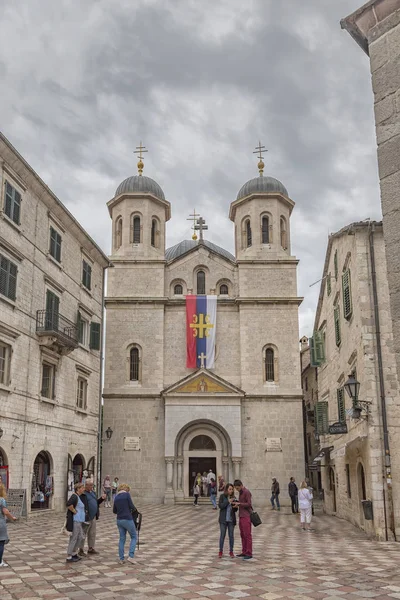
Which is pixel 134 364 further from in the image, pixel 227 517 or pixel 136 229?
pixel 227 517

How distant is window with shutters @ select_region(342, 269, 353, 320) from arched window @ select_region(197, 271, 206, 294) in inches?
582

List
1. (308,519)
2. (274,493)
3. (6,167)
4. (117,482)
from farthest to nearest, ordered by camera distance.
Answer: (117,482) → (274,493) → (6,167) → (308,519)

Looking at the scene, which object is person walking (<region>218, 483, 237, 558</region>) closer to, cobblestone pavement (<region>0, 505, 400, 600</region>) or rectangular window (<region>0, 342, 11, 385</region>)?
cobblestone pavement (<region>0, 505, 400, 600</region>)

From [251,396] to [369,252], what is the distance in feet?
50.2

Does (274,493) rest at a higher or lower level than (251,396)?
lower

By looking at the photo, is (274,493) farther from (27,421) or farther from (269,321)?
(27,421)

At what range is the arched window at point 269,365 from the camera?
32.8 metres

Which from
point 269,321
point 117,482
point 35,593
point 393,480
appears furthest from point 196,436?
point 35,593

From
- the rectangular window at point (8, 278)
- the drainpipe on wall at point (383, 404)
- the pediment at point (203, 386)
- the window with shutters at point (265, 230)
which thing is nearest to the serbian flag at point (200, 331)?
the pediment at point (203, 386)

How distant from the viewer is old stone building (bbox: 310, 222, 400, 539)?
16.7 metres

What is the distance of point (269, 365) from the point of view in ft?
108

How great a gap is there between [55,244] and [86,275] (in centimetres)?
369

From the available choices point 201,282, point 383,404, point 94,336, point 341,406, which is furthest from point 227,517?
point 201,282

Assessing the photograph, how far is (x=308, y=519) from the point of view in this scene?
18.5m
